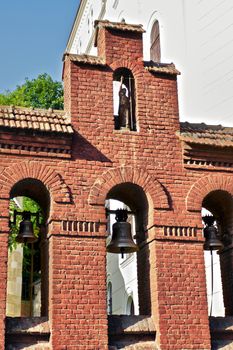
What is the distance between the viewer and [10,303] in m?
17.2

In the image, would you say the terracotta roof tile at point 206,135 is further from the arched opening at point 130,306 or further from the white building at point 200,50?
the arched opening at point 130,306

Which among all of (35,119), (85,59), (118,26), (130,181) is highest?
(118,26)

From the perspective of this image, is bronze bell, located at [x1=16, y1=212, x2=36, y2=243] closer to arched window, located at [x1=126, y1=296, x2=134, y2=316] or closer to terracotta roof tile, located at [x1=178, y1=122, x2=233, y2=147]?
terracotta roof tile, located at [x1=178, y1=122, x2=233, y2=147]

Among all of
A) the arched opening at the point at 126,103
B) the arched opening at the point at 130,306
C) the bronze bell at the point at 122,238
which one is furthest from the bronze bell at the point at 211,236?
the arched opening at the point at 130,306

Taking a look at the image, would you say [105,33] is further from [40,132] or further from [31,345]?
[31,345]

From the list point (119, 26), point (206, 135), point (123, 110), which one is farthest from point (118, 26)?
point (206, 135)

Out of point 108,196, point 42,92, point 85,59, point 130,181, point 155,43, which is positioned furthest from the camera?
point 42,92

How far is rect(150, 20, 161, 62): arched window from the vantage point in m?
18.5

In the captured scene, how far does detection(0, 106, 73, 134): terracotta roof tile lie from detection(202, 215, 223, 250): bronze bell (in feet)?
8.43

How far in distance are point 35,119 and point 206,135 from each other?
8.20ft

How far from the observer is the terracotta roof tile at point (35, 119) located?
24.8 ft

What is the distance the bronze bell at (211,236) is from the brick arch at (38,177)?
2270mm

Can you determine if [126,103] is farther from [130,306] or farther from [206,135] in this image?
[130,306]

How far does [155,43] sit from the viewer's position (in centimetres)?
1884
